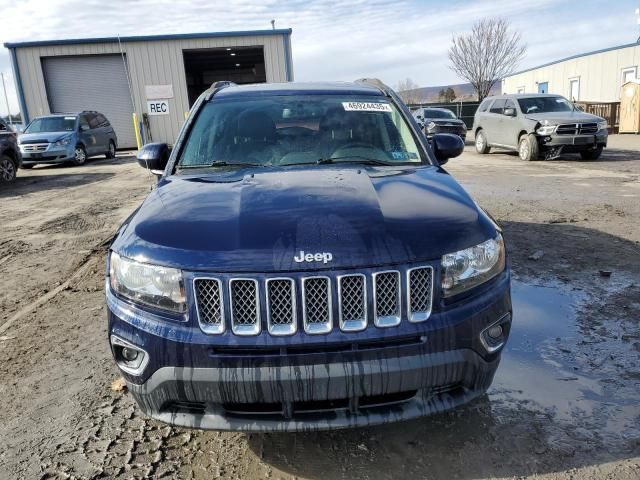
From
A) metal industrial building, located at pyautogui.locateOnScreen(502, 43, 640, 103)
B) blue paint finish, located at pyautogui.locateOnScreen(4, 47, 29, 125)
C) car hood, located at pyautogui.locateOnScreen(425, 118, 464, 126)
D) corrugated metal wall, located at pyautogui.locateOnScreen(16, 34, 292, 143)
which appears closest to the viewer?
car hood, located at pyautogui.locateOnScreen(425, 118, 464, 126)

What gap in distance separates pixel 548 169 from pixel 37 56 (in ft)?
74.6

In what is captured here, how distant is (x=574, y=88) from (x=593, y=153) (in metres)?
23.4

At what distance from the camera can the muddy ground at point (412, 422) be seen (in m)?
2.32

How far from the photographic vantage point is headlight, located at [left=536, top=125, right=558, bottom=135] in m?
13.5

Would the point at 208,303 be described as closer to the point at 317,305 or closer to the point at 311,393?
the point at 317,305

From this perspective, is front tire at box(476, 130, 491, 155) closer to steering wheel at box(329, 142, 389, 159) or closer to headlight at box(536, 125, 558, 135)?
headlight at box(536, 125, 558, 135)

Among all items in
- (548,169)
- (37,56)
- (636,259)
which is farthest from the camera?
(37,56)

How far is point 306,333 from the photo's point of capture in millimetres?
1946

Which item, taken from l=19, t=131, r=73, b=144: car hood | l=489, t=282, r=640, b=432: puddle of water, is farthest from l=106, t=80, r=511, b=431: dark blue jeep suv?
l=19, t=131, r=73, b=144: car hood

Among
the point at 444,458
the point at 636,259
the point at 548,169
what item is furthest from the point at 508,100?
the point at 444,458

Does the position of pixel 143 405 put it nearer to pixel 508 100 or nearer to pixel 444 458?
Answer: pixel 444 458

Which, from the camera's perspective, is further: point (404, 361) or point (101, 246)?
point (101, 246)

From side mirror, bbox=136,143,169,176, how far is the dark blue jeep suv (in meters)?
1.33

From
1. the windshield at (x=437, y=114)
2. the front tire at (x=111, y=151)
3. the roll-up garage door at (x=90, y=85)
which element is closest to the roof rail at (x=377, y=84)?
the front tire at (x=111, y=151)
